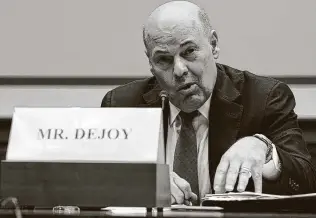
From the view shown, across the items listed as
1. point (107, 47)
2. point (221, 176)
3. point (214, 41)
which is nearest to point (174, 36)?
point (214, 41)

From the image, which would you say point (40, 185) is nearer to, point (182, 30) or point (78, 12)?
point (182, 30)

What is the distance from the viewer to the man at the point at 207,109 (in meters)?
1.49

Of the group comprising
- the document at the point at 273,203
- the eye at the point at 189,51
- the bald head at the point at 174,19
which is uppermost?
the bald head at the point at 174,19

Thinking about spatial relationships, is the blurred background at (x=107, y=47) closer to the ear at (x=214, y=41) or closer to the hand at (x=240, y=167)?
the ear at (x=214, y=41)

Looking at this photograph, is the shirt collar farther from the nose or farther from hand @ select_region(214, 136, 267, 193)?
hand @ select_region(214, 136, 267, 193)

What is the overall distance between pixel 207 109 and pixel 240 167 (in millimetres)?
463

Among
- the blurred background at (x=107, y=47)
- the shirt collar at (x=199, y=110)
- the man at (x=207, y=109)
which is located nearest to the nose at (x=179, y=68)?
the man at (x=207, y=109)

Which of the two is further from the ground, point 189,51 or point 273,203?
point 189,51

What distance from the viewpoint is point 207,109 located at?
1.72 m

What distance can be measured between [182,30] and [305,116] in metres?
0.83

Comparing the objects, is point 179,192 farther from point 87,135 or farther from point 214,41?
point 214,41

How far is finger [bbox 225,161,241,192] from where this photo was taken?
1.25 meters

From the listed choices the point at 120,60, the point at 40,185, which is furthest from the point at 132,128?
the point at 120,60

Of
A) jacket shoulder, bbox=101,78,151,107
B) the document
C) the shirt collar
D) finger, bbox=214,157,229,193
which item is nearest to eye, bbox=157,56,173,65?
the shirt collar
